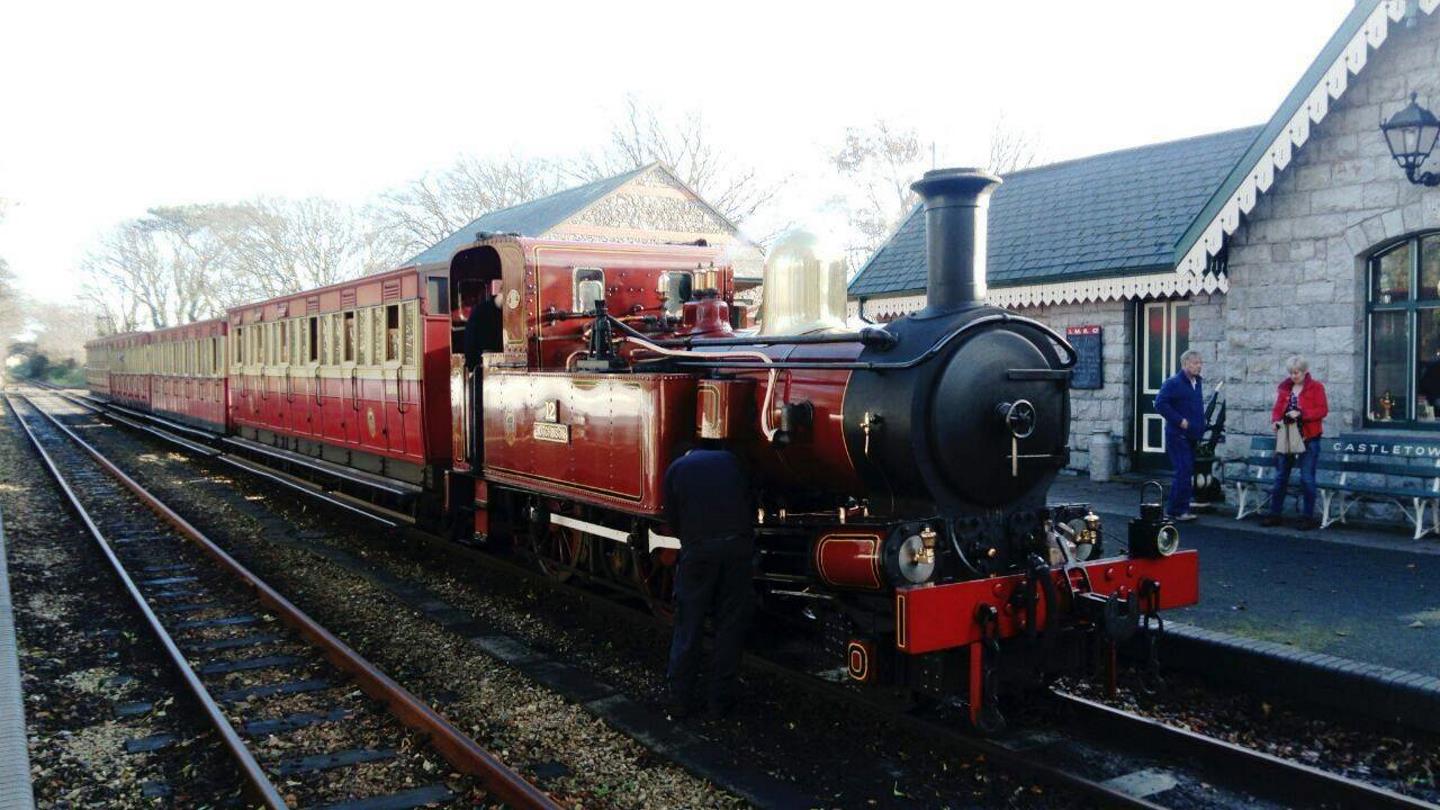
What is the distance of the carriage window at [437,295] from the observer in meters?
9.52

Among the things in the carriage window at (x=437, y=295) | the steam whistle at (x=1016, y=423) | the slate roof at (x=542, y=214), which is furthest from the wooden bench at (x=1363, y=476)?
the slate roof at (x=542, y=214)

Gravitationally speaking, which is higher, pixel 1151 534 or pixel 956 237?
pixel 956 237

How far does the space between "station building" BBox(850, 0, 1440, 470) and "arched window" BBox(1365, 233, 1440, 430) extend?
12mm

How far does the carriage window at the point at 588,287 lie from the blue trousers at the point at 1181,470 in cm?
573

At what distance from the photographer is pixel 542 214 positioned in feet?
101

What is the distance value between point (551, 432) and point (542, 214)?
2503cm

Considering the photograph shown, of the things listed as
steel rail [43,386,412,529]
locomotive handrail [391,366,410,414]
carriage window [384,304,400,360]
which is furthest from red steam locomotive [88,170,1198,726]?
steel rail [43,386,412,529]

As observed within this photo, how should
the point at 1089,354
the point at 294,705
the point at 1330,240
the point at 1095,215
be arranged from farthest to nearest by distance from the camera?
1. the point at 1095,215
2. the point at 1089,354
3. the point at 1330,240
4. the point at 294,705

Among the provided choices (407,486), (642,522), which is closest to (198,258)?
(407,486)

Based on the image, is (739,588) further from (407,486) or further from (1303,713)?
(407,486)

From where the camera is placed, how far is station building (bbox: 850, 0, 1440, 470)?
8.98 metres

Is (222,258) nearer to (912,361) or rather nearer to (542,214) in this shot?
(542,214)

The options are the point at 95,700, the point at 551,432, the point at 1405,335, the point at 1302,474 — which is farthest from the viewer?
the point at 1302,474

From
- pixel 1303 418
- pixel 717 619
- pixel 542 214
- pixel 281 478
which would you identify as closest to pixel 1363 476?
pixel 1303 418
